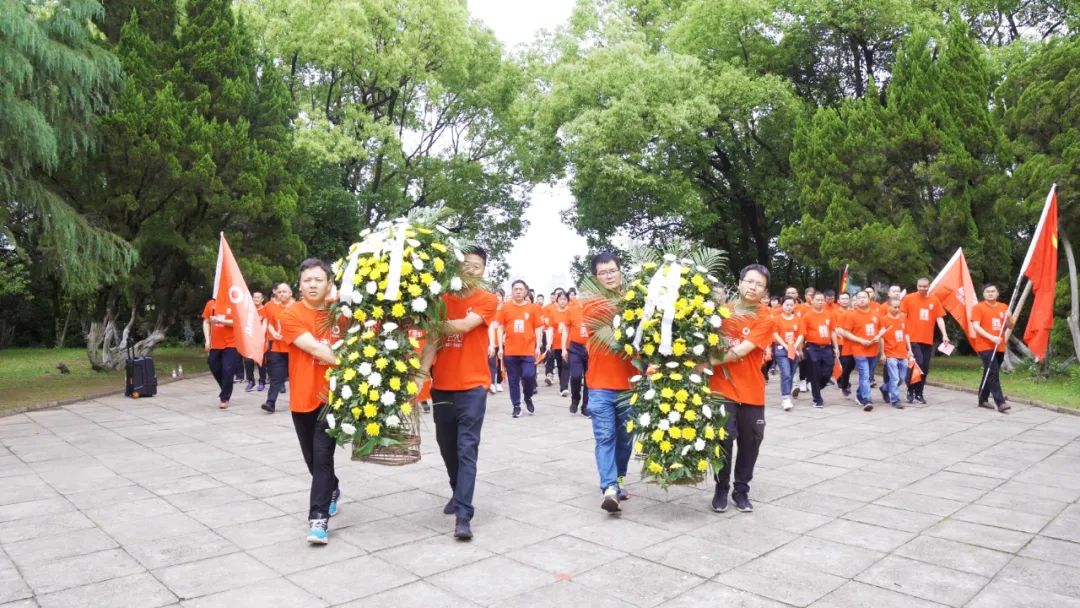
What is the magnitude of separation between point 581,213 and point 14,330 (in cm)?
2151

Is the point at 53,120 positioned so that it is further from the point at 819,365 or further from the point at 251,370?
the point at 819,365

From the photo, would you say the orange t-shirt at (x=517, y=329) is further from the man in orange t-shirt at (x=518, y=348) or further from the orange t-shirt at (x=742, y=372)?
the orange t-shirt at (x=742, y=372)

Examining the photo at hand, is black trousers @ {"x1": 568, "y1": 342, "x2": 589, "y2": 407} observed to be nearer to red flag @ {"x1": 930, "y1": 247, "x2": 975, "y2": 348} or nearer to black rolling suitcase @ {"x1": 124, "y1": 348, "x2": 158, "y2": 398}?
red flag @ {"x1": 930, "y1": 247, "x2": 975, "y2": 348}

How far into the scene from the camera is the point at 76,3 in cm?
1275

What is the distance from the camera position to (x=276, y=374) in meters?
11.2

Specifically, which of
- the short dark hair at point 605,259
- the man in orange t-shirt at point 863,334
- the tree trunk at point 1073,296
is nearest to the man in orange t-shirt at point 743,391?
the short dark hair at point 605,259

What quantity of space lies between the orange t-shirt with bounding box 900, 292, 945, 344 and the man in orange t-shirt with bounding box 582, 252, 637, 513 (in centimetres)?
784

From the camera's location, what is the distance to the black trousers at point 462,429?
5062 mm

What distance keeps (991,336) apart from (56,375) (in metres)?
18.1

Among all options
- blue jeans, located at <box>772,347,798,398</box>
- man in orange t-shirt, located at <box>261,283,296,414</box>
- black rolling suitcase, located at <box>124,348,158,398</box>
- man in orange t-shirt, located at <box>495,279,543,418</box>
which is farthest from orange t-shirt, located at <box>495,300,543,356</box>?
black rolling suitcase, located at <box>124,348,158,398</box>

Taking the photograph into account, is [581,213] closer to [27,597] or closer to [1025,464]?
[1025,464]

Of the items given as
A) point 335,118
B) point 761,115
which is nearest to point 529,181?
point 335,118

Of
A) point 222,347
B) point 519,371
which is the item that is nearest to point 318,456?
point 519,371

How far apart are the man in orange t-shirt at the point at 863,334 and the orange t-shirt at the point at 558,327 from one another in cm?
439
